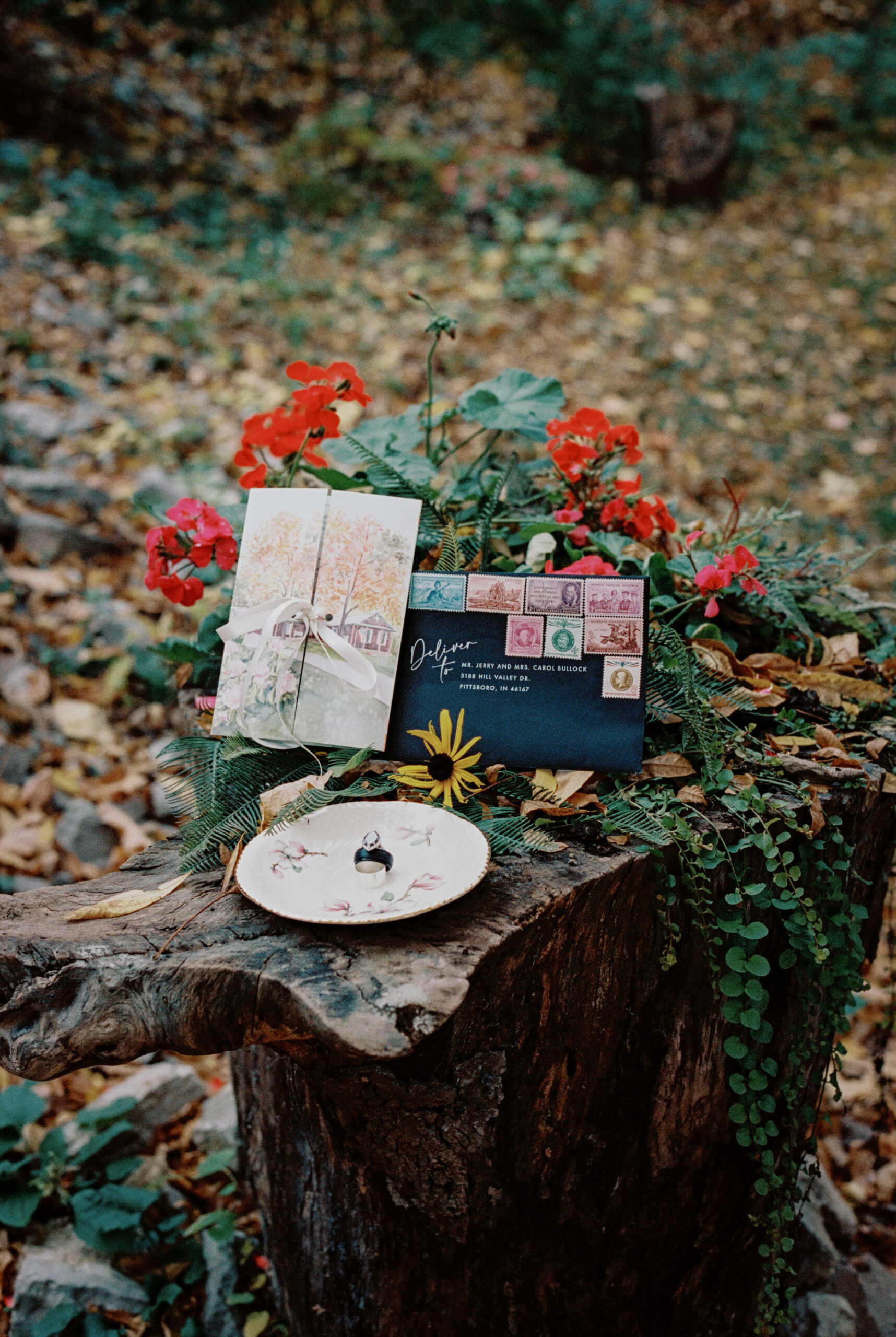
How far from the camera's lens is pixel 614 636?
1270 mm

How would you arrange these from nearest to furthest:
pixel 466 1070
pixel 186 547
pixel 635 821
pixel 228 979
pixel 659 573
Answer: pixel 228 979 → pixel 466 1070 → pixel 635 821 → pixel 186 547 → pixel 659 573

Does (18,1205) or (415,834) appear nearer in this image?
(415,834)

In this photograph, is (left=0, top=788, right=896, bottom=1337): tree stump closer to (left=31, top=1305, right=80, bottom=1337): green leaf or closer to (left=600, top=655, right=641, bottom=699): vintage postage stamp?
(left=600, top=655, right=641, bottom=699): vintage postage stamp

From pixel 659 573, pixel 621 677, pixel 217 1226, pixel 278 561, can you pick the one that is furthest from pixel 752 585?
pixel 217 1226

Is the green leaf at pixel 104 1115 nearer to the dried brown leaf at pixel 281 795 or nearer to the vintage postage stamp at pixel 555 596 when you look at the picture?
the dried brown leaf at pixel 281 795

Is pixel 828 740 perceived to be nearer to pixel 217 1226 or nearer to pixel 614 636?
pixel 614 636

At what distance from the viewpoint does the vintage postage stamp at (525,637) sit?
1.30 metres

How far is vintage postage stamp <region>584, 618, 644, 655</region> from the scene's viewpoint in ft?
4.15

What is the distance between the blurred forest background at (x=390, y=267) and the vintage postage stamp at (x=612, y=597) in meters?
1.54

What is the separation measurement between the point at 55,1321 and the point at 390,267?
15.1 ft

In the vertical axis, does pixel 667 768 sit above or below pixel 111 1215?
above

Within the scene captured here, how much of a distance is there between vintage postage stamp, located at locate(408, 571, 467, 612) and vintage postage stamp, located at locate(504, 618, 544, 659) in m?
0.08

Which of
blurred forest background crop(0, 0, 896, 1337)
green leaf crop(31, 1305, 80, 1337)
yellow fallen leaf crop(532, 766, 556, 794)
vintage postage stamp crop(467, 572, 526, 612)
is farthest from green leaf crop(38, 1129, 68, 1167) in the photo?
vintage postage stamp crop(467, 572, 526, 612)

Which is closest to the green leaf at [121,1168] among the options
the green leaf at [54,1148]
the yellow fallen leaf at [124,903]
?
the green leaf at [54,1148]
